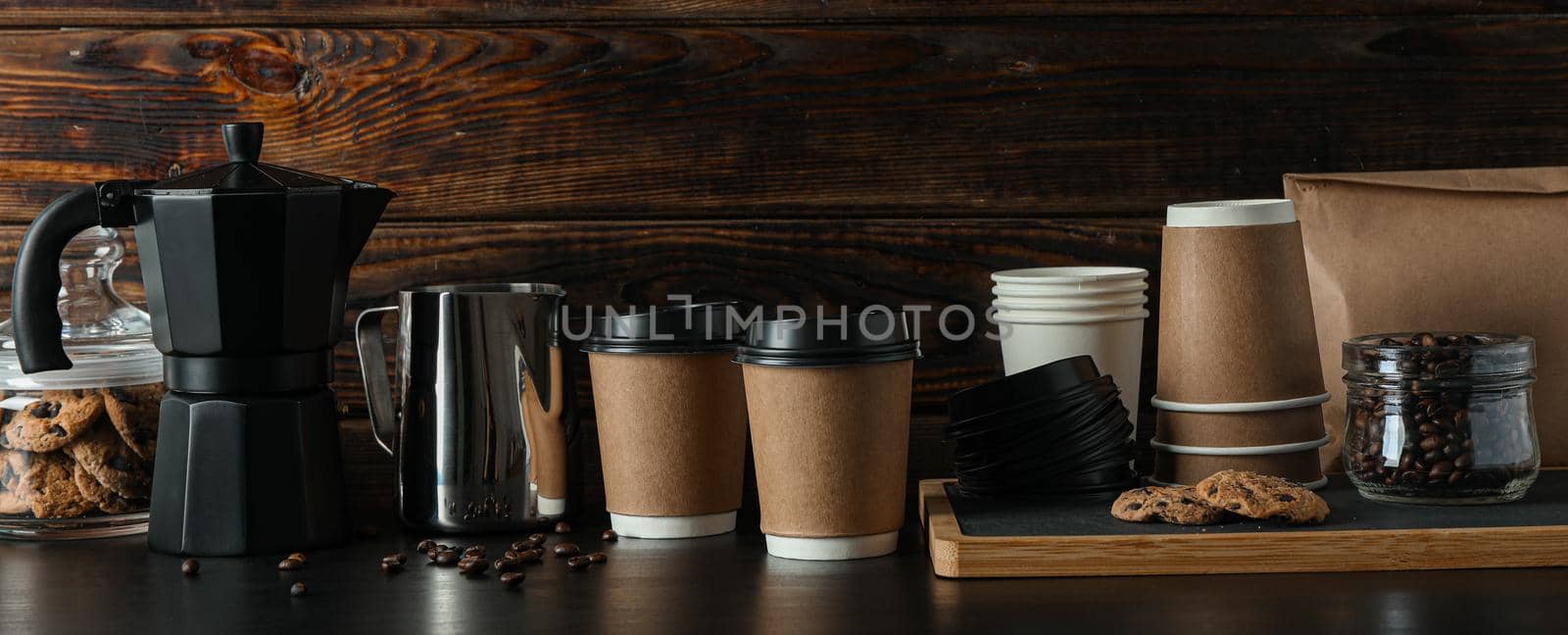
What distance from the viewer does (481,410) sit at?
43.3 inches

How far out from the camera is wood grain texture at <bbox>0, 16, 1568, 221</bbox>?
1.28 meters

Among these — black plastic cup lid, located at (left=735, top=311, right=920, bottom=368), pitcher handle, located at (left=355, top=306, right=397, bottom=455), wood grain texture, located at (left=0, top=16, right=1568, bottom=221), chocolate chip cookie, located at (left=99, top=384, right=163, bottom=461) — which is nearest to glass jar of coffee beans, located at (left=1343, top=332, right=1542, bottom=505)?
wood grain texture, located at (left=0, top=16, right=1568, bottom=221)

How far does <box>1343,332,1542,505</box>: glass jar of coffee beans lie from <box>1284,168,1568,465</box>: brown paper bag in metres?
0.15

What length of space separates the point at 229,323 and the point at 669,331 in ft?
1.15

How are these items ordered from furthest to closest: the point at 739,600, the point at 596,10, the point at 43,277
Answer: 1. the point at 596,10
2. the point at 43,277
3. the point at 739,600

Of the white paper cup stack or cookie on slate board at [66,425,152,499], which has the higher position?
the white paper cup stack

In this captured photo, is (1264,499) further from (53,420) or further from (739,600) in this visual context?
(53,420)

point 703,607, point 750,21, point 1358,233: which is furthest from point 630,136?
point 1358,233

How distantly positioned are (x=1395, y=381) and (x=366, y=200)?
0.86 m

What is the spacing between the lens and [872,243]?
1296mm

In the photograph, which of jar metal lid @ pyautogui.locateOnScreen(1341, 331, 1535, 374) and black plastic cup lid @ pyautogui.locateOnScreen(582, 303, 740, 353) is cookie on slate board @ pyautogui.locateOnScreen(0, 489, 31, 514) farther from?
jar metal lid @ pyautogui.locateOnScreen(1341, 331, 1535, 374)

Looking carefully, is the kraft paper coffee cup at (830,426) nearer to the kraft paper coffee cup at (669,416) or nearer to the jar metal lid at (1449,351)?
the kraft paper coffee cup at (669,416)

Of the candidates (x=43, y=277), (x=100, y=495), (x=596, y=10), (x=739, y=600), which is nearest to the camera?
(x=739, y=600)

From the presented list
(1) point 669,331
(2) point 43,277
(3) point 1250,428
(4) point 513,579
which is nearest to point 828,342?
(1) point 669,331
